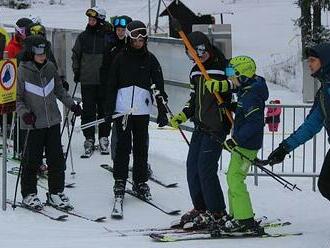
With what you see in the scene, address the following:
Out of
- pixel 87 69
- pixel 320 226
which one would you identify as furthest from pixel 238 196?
pixel 87 69

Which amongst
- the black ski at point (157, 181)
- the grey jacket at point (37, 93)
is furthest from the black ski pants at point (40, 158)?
the black ski at point (157, 181)

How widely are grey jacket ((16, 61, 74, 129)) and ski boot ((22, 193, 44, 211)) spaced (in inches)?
30.1

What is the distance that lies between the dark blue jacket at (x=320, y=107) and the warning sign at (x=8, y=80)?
2967 millimetres

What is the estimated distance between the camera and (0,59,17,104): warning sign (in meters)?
7.67

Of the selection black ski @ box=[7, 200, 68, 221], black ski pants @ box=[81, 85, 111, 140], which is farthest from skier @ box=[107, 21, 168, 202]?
black ski pants @ box=[81, 85, 111, 140]

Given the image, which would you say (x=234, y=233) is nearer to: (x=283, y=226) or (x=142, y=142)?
(x=283, y=226)

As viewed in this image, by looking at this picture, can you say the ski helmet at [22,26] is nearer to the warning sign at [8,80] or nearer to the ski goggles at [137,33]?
the warning sign at [8,80]

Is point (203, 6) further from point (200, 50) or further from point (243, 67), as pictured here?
point (243, 67)

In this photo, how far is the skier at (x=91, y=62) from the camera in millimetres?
10406

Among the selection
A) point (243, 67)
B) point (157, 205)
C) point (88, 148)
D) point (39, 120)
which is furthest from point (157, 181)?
point (243, 67)

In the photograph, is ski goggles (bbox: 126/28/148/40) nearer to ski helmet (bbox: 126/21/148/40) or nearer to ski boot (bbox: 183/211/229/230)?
ski helmet (bbox: 126/21/148/40)

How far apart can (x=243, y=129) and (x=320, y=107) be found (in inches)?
29.4

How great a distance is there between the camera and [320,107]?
21.2ft

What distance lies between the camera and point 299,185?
1000 centimetres
